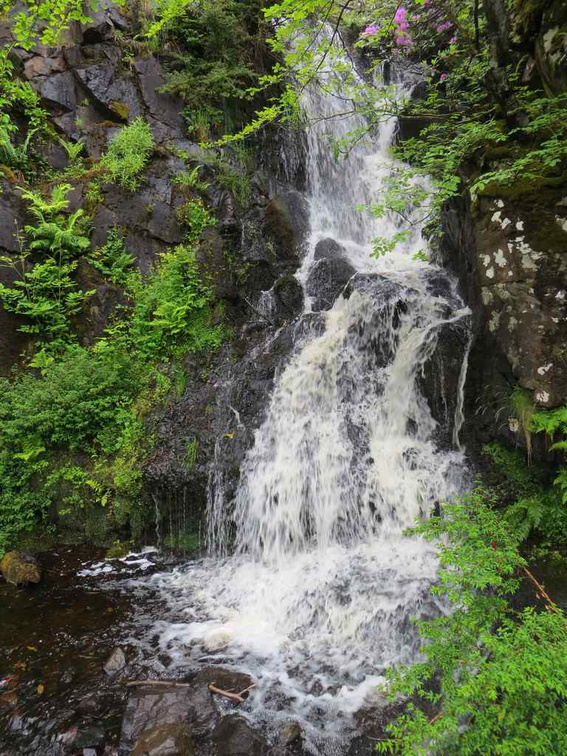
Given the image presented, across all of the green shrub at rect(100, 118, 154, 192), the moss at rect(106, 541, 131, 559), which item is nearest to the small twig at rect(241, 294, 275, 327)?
the green shrub at rect(100, 118, 154, 192)

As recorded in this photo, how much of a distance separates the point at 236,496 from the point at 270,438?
1.11m

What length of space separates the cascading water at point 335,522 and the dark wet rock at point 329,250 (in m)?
0.84

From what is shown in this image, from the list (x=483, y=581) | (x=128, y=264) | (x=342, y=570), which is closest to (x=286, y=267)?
(x=128, y=264)

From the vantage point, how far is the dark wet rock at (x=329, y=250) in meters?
9.49

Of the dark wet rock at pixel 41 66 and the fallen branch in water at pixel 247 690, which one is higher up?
the dark wet rock at pixel 41 66

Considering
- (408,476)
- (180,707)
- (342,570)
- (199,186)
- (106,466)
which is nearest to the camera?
(180,707)

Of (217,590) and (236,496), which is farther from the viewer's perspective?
(236,496)

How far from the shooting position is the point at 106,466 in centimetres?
702

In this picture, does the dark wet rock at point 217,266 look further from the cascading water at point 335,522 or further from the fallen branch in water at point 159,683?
the fallen branch in water at point 159,683

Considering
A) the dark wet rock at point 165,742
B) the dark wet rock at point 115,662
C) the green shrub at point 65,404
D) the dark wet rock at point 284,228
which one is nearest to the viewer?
the dark wet rock at point 165,742

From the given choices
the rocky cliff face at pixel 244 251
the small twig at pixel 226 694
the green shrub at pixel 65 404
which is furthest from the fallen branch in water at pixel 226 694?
the green shrub at pixel 65 404

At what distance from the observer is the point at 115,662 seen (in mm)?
4324

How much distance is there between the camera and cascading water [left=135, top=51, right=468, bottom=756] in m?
4.29

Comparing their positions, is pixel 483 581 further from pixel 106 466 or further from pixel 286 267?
pixel 286 267
